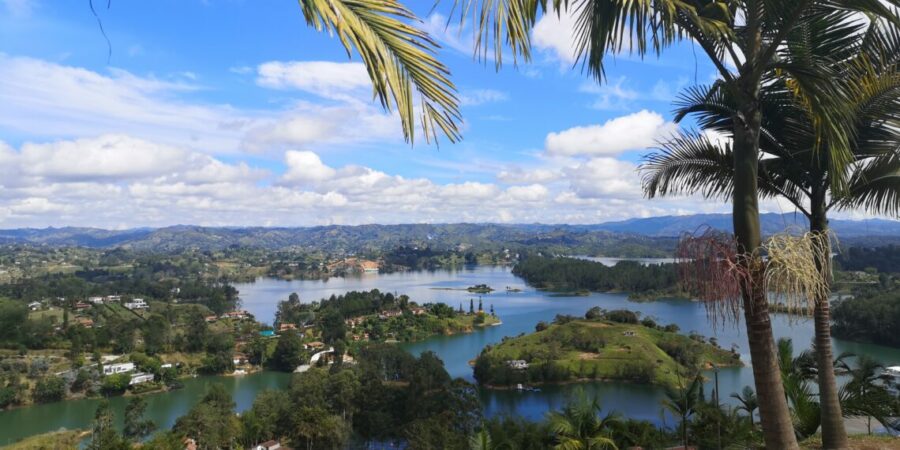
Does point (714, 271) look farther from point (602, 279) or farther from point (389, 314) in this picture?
point (602, 279)

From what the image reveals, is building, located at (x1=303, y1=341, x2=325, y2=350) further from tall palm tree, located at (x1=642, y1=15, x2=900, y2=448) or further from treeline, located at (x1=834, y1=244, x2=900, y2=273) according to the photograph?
treeline, located at (x1=834, y1=244, x2=900, y2=273)

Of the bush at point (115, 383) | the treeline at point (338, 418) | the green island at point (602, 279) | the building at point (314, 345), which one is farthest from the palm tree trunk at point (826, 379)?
the green island at point (602, 279)

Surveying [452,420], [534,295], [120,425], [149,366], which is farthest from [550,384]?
[534,295]

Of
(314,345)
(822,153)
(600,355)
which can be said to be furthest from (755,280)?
(314,345)

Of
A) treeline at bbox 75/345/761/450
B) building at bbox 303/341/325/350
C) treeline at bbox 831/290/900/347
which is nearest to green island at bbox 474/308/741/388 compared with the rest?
treeline at bbox 75/345/761/450

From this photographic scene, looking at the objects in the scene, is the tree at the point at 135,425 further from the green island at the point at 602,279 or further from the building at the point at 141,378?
the green island at the point at 602,279

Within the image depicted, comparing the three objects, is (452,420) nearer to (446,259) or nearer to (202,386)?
(202,386)
